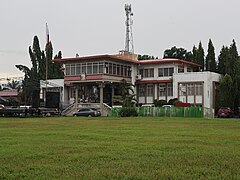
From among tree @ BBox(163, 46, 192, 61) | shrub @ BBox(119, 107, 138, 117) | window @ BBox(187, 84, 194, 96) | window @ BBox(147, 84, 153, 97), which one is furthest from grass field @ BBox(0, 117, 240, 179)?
tree @ BBox(163, 46, 192, 61)

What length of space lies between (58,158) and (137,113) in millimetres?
43533

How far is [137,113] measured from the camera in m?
54.8

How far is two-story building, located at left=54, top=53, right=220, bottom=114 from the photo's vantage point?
6356 cm

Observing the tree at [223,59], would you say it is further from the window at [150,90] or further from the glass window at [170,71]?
the window at [150,90]

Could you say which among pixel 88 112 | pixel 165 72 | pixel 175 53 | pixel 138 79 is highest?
pixel 175 53

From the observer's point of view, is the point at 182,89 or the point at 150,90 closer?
the point at 182,89

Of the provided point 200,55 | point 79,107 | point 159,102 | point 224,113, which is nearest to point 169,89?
point 159,102

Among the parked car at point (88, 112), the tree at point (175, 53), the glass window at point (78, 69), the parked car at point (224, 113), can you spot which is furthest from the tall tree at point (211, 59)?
the parked car at point (88, 112)

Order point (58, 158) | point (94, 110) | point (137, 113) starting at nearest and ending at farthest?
point (58, 158) < point (137, 113) < point (94, 110)

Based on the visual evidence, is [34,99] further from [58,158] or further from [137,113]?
[58,158]

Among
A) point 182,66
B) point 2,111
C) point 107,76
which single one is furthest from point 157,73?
point 2,111

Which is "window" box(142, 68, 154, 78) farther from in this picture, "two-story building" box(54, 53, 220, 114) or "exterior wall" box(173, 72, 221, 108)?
"exterior wall" box(173, 72, 221, 108)

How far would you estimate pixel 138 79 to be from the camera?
7088 cm

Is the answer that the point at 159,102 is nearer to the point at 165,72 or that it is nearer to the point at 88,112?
the point at 165,72
